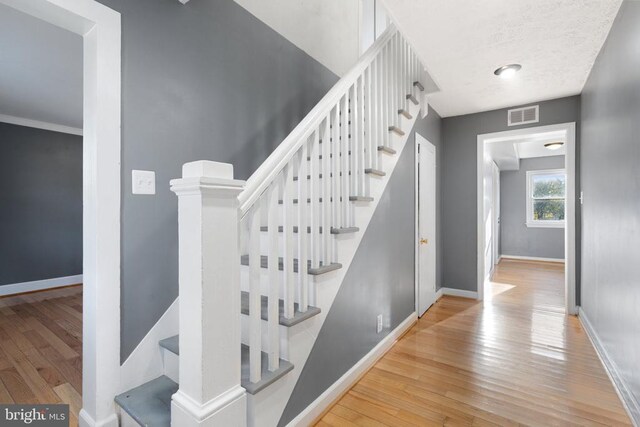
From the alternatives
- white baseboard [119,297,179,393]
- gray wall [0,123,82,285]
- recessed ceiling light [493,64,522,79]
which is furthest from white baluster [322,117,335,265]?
gray wall [0,123,82,285]

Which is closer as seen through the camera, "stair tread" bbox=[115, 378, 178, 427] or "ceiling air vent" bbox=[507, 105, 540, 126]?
"stair tread" bbox=[115, 378, 178, 427]

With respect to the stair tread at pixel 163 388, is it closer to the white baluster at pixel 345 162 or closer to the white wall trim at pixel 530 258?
the white baluster at pixel 345 162

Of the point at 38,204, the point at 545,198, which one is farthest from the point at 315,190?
the point at 545,198

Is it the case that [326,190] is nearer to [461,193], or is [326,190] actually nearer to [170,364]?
[170,364]

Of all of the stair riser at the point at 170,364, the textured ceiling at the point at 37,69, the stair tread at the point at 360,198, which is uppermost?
the textured ceiling at the point at 37,69

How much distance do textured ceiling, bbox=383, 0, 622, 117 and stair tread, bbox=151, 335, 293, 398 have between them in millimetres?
2219

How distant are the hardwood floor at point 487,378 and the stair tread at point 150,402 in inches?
33.1

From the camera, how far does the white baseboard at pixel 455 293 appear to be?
3.95 meters

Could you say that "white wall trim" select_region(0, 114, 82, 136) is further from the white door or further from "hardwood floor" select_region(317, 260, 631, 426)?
"hardwood floor" select_region(317, 260, 631, 426)

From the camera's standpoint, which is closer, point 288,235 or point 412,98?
point 288,235

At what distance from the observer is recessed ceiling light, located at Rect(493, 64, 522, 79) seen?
2639 millimetres

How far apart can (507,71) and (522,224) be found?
5.89 metres

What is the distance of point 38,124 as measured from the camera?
4387 millimetres

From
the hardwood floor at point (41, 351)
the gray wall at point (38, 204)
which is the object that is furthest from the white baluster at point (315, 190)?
the gray wall at point (38, 204)
